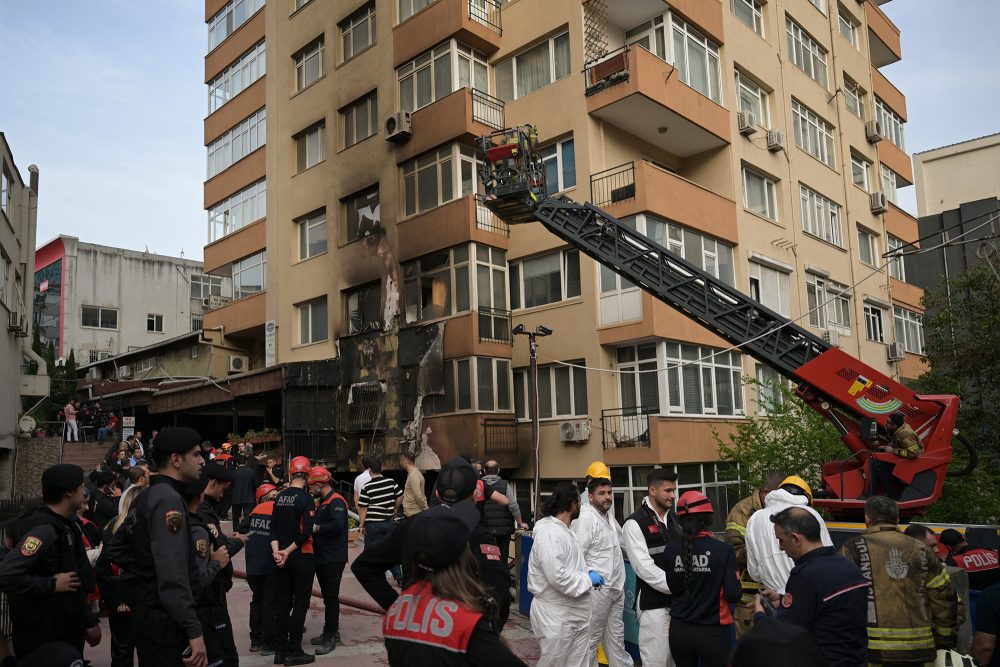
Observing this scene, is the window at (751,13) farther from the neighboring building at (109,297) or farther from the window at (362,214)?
the neighboring building at (109,297)

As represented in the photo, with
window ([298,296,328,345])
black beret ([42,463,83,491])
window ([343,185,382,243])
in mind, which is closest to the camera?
black beret ([42,463,83,491])

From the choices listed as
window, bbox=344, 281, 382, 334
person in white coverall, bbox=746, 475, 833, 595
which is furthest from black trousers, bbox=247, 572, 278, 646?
window, bbox=344, 281, 382, 334

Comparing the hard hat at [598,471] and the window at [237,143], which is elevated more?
the window at [237,143]

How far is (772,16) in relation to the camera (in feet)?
85.4

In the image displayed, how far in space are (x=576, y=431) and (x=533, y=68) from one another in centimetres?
1042

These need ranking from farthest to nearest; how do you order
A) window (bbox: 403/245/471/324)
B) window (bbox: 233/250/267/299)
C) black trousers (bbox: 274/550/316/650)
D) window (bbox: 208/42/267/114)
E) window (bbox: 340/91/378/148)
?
window (bbox: 208/42/267/114)
window (bbox: 233/250/267/299)
window (bbox: 340/91/378/148)
window (bbox: 403/245/471/324)
black trousers (bbox: 274/550/316/650)

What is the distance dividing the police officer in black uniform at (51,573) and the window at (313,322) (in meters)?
21.5

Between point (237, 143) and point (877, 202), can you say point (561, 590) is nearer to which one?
point (877, 202)

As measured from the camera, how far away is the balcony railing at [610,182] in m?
20.7

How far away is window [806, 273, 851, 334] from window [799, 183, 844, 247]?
5.17 ft

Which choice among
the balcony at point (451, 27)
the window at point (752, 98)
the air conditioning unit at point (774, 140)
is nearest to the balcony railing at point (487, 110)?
the balcony at point (451, 27)

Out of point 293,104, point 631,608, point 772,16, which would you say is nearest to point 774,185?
point 772,16

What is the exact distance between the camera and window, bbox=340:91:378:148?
25.6 metres

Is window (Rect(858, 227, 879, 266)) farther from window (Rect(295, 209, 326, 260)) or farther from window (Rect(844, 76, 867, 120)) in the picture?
window (Rect(295, 209, 326, 260))
